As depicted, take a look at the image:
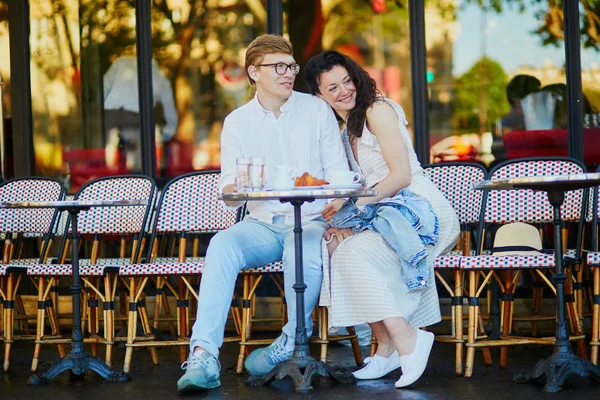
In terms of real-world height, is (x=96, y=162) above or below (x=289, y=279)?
above

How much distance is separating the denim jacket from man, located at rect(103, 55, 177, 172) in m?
3.00

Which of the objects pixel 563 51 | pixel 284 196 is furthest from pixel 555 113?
pixel 284 196

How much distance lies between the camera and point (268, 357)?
4438 millimetres

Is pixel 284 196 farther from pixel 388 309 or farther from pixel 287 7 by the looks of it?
pixel 287 7

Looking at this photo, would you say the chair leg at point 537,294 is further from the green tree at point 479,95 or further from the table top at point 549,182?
the green tree at point 479,95

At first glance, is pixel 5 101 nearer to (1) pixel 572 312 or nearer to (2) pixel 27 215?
(2) pixel 27 215

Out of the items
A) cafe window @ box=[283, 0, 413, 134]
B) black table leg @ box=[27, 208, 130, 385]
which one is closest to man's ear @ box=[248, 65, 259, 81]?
black table leg @ box=[27, 208, 130, 385]

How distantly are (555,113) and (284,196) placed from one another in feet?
9.77

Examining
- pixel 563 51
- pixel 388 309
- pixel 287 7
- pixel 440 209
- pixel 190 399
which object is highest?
pixel 287 7

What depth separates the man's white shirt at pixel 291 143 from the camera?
4.64m

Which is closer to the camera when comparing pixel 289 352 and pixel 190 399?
pixel 190 399

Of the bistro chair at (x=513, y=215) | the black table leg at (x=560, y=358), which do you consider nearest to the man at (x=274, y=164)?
the bistro chair at (x=513, y=215)

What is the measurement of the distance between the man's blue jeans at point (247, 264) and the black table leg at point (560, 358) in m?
1.05

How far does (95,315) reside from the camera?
5.30m
